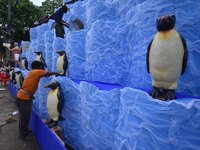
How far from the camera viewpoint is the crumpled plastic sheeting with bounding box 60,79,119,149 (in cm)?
306

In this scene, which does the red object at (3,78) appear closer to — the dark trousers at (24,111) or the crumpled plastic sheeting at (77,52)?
the dark trousers at (24,111)

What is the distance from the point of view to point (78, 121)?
4098 millimetres

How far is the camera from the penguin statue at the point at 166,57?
86.9 inches

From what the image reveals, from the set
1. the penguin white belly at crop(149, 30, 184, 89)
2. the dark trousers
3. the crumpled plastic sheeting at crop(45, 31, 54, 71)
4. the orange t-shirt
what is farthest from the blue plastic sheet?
the crumpled plastic sheeting at crop(45, 31, 54, 71)

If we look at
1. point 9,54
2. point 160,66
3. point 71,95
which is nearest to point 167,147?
point 160,66

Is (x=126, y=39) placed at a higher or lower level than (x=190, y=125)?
higher

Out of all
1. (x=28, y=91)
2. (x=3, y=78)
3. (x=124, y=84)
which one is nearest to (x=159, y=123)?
(x=124, y=84)

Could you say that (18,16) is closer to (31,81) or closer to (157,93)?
(31,81)

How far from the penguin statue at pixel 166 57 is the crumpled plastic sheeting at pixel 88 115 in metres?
0.71

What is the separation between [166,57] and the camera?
2.24 metres

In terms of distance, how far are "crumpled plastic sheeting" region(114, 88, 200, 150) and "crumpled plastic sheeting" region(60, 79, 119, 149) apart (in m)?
0.54

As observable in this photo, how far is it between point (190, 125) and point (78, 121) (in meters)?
2.36

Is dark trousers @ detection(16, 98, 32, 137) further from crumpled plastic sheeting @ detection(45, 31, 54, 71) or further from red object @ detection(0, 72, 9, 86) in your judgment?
red object @ detection(0, 72, 9, 86)

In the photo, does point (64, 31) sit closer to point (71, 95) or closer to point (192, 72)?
point (71, 95)
